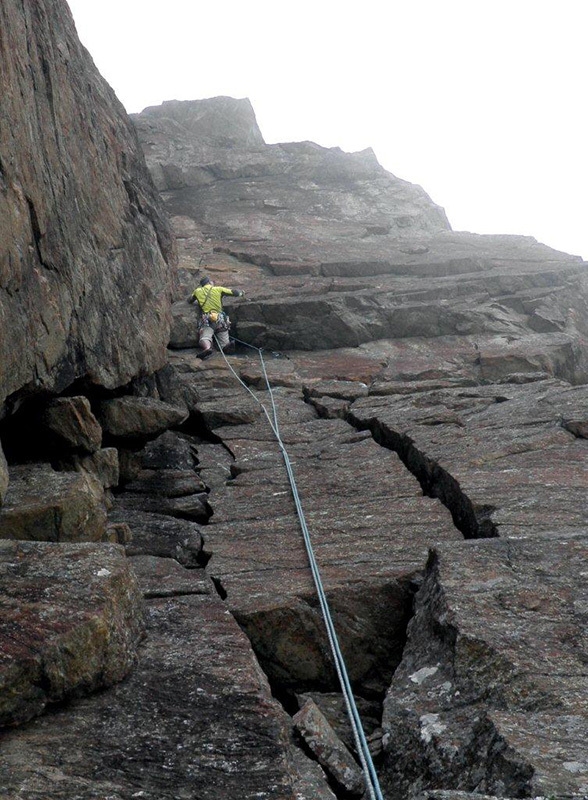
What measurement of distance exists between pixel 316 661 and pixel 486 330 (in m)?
15.2

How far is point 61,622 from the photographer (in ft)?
19.7

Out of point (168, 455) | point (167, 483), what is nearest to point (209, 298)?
point (168, 455)

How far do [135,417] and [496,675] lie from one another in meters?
7.84

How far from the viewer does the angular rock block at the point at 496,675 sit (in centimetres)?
524

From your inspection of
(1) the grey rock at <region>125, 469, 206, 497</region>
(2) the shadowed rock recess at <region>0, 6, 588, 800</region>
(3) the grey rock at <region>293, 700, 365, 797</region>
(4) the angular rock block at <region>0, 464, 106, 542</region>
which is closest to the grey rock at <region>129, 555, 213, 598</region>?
(2) the shadowed rock recess at <region>0, 6, 588, 800</region>

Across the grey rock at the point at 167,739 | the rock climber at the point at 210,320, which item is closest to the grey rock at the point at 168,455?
the rock climber at the point at 210,320

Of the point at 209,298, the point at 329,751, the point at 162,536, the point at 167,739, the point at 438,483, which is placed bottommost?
the point at 329,751

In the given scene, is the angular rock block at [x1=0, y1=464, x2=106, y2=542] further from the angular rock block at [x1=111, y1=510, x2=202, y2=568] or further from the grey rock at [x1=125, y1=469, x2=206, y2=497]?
the grey rock at [x1=125, y1=469, x2=206, y2=497]

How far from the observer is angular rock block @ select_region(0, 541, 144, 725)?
220 inches

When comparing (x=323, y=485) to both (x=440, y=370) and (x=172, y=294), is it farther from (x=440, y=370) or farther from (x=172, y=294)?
(x=440, y=370)

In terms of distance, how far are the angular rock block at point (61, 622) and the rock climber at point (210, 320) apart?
13153mm

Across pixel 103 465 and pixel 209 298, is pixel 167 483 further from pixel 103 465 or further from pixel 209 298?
pixel 209 298

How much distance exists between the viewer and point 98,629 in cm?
616

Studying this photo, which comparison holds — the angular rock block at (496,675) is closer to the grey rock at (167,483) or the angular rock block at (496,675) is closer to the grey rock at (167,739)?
the grey rock at (167,739)
